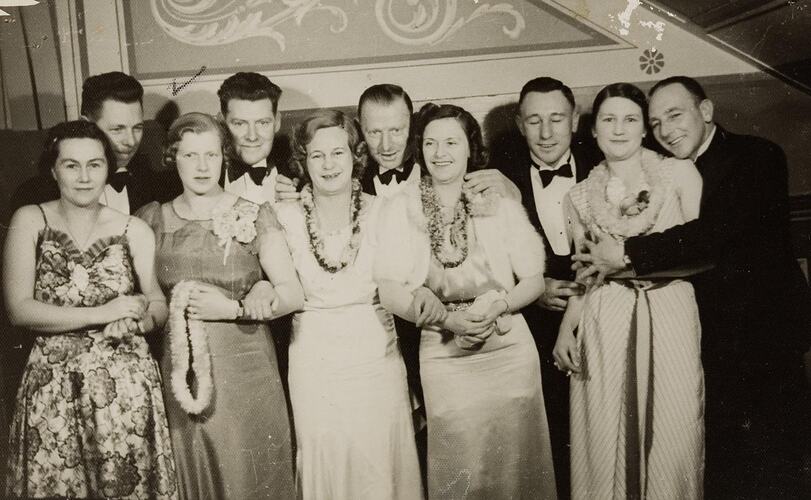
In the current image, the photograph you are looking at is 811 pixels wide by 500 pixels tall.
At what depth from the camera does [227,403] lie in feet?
6.65

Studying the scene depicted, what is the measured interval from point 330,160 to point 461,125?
412mm

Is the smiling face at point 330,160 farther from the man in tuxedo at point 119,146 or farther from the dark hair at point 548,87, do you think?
the dark hair at point 548,87

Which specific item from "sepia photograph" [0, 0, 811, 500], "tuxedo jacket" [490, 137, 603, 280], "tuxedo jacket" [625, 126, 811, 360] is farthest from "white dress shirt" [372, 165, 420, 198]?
"tuxedo jacket" [625, 126, 811, 360]

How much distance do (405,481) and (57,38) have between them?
69.5 inches

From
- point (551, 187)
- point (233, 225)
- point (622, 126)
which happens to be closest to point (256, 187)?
point (233, 225)

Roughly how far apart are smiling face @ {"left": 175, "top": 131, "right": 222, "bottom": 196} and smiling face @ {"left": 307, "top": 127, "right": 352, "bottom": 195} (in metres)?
0.28

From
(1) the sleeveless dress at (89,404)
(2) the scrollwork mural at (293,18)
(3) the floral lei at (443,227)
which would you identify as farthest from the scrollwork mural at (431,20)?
(1) the sleeveless dress at (89,404)

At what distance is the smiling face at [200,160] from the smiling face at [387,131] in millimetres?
452

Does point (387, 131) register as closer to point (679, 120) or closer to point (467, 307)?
point (467, 307)

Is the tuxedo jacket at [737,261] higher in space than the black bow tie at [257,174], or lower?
lower

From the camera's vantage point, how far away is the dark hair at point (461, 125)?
208 cm

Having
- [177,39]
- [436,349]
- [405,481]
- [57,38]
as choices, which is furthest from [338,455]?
[57,38]

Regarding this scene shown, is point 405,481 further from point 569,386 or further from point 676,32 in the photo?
point 676,32

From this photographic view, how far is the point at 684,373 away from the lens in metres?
2.05
